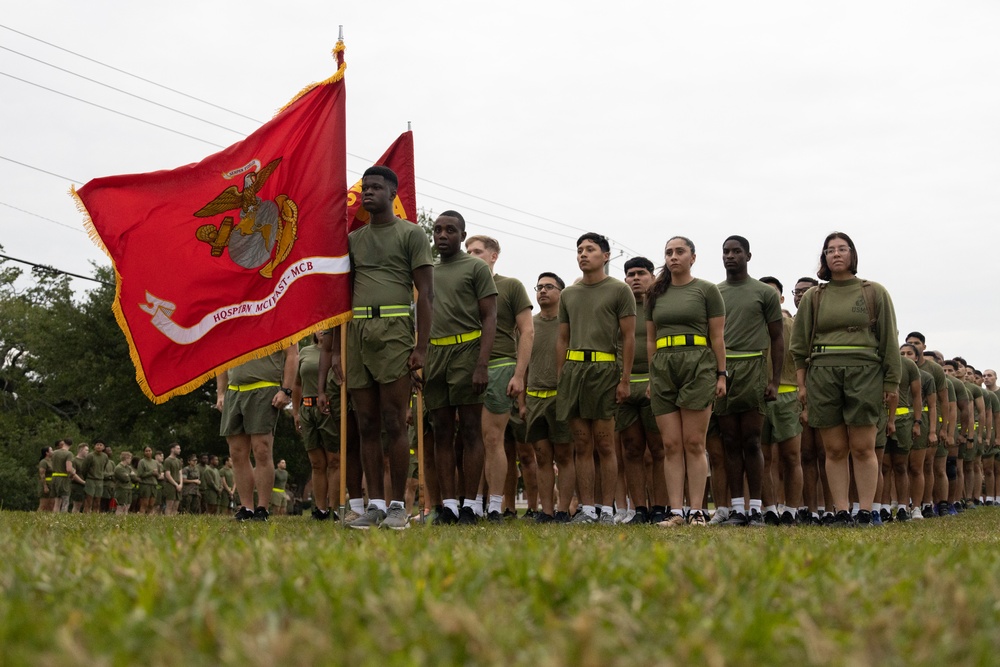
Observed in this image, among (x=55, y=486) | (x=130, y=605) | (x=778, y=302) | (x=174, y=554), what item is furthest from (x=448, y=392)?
(x=55, y=486)

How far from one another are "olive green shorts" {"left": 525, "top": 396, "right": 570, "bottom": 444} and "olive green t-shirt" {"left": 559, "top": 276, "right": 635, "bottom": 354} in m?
1.58

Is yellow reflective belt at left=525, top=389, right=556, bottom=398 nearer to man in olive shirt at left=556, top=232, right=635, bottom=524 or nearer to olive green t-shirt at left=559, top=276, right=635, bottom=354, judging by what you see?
man in olive shirt at left=556, top=232, right=635, bottom=524

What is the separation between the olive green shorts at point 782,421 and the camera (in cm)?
1206

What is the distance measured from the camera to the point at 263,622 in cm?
259

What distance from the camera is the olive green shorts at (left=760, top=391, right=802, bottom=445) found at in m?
12.1

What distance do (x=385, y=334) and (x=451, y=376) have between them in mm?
1437

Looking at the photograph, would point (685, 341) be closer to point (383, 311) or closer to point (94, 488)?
point (383, 311)

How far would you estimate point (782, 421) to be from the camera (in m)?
12.1

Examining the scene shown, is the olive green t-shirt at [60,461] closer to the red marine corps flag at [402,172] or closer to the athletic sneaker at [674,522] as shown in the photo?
the red marine corps flag at [402,172]

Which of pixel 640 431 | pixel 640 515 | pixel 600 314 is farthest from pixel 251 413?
pixel 640 431

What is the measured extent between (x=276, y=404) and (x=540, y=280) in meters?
4.16

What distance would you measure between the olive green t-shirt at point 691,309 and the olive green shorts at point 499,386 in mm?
1534

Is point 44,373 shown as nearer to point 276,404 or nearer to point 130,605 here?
point 276,404

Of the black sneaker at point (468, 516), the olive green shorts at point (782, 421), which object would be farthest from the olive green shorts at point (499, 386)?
the olive green shorts at point (782, 421)
